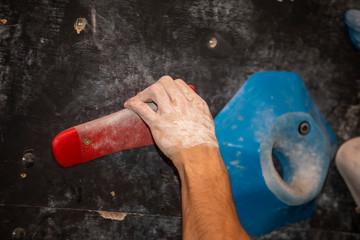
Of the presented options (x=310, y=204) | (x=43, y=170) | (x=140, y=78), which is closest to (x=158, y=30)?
(x=140, y=78)

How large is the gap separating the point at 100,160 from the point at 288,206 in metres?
0.84

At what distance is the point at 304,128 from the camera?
1383 millimetres

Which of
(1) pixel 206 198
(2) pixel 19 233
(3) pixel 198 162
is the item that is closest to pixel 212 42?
(3) pixel 198 162

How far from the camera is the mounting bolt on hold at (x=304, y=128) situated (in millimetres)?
1377

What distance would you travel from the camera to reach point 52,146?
3.82ft

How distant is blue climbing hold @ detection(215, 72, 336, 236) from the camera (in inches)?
51.2

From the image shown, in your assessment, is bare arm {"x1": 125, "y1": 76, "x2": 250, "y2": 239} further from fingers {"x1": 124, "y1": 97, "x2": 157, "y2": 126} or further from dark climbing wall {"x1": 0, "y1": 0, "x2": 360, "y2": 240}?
dark climbing wall {"x1": 0, "y1": 0, "x2": 360, "y2": 240}

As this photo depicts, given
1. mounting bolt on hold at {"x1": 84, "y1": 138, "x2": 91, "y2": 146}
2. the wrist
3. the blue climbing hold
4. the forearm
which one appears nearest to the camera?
the forearm

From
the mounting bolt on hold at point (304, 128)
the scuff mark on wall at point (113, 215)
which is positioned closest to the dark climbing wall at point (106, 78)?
the scuff mark on wall at point (113, 215)

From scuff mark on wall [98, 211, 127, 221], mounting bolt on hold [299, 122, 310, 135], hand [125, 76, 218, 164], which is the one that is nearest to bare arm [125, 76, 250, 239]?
hand [125, 76, 218, 164]

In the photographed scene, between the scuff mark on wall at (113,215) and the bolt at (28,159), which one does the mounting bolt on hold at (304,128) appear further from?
the bolt at (28,159)

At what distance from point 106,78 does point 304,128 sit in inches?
34.9

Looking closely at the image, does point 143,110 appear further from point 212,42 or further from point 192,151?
point 212,42

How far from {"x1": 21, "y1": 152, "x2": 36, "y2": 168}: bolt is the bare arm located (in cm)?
44
